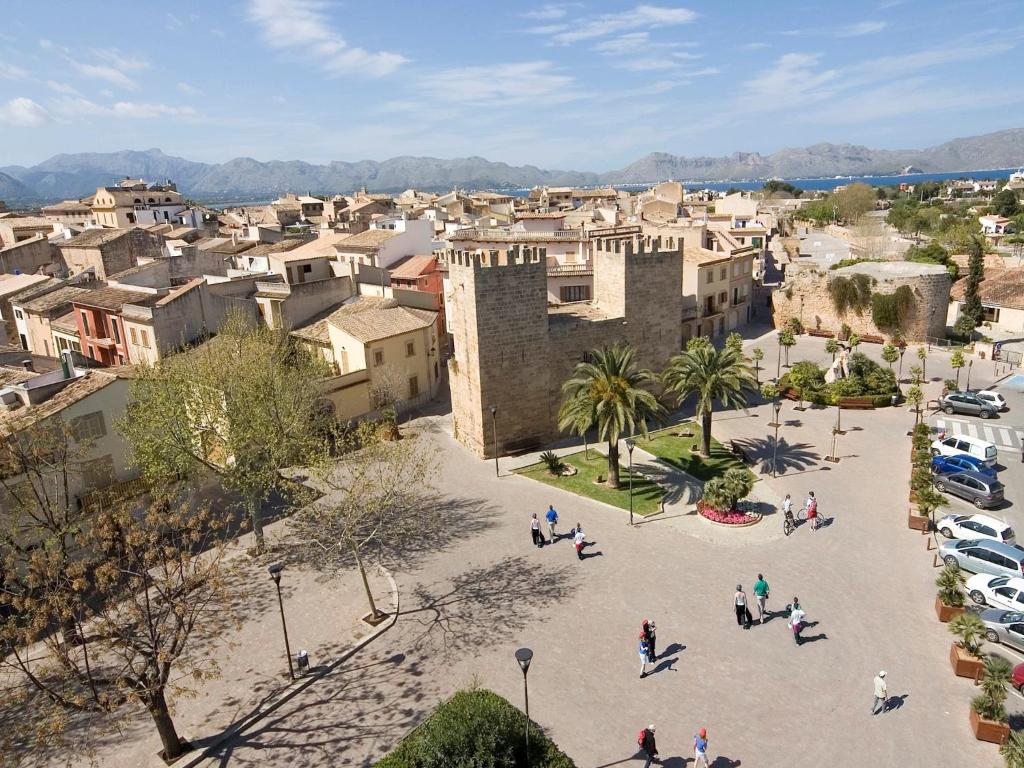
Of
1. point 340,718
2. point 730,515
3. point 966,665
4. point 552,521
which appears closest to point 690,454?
point 730,515

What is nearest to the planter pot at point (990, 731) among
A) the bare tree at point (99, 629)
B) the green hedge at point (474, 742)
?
the green hedge at point (474, 742)

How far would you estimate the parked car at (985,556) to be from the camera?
19.1 meters

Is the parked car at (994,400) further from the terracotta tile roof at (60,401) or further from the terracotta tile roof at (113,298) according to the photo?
the terracotta tile roof at (113,298)

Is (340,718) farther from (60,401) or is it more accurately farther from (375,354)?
(375,354)

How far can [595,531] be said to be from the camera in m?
23.2

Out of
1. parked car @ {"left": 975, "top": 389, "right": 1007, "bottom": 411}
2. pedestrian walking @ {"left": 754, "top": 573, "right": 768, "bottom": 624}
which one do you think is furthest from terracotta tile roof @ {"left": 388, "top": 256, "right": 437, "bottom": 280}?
parked car @ {"left": 975, "top": 389, "right": 1007, "bottom": 411}

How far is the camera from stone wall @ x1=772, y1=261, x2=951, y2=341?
142 feet

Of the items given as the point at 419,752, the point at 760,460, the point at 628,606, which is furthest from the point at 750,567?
the point at 419,752

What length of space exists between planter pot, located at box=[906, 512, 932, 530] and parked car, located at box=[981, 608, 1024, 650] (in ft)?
16.3

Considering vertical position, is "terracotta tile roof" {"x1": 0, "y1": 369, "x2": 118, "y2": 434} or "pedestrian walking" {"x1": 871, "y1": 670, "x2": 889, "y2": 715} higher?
"terracotta tile roof" {"x1": 0, "y1": 369, "x2": 118, "y2": 434}

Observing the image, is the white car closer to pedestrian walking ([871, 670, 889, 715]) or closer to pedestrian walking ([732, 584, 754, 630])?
pedestrian walking ([871, 670, 889, 715])

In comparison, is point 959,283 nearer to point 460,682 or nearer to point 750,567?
point 750,567

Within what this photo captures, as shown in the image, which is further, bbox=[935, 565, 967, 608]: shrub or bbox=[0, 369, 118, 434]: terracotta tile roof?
bbox=[0, 369, 118, 434]: terracotta tile roof

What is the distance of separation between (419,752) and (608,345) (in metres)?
23.0
